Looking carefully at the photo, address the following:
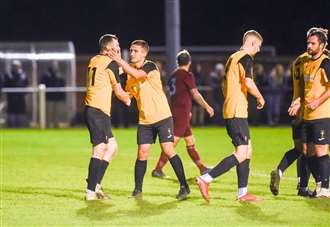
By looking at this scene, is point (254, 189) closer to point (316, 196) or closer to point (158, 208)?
point (316, 196)

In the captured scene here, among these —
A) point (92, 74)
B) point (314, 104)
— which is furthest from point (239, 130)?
point (92, 74)

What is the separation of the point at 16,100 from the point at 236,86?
56.8 feet

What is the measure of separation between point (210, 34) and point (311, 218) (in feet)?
120

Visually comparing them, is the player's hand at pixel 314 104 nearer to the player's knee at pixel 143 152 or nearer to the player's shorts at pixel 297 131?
the player's shorts at pixel 297 131

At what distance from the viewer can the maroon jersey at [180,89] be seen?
14344 millimetres

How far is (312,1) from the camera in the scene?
4550 cm

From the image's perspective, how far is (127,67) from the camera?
1146cm

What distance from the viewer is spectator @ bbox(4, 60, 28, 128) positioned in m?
27.8

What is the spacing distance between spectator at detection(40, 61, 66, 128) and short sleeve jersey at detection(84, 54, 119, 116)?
16.2m

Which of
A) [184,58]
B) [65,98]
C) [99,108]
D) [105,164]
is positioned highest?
[184,58]

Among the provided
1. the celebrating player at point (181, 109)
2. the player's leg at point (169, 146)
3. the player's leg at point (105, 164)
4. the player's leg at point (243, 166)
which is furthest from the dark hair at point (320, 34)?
the celebrating player at point (181, 109)

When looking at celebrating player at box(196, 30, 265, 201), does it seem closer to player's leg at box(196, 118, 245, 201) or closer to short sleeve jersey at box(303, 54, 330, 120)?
player's leg at box(196, 118, 245, 201)

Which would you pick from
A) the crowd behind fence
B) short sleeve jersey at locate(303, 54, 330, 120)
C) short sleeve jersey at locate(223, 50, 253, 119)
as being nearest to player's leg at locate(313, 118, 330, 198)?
short sleeve jersey at locate(303, 54, 330, 120)

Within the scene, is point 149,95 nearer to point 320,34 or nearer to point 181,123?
point 320,34
